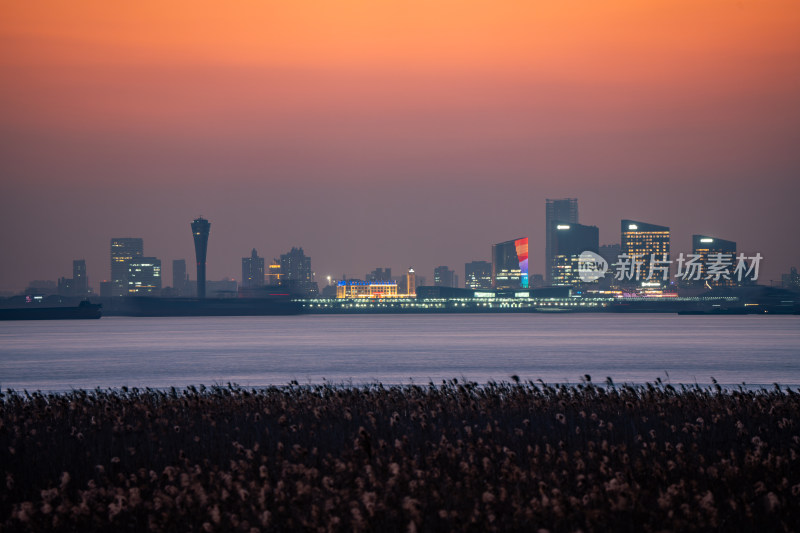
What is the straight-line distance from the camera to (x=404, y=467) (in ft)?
45.3

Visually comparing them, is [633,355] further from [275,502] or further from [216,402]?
[275,502]

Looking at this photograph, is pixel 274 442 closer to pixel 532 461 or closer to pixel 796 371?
pixel 532 461

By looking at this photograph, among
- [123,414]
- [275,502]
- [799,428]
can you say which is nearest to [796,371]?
[799,428]

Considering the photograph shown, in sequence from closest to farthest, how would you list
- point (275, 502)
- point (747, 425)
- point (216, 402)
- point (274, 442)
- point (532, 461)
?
point (275, 502), point (532, 461), point (274, 442), point (747, 425), point (216, 402)

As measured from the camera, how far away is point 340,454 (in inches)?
642

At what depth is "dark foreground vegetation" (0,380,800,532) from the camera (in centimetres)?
1205

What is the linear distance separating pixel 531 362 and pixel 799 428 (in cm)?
5853

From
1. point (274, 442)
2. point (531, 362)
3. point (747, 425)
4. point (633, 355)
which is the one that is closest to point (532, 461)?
point (274, 442)

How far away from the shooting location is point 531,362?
77.2m

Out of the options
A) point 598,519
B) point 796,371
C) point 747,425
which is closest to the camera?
point 598,519

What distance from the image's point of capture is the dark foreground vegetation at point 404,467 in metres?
12.0

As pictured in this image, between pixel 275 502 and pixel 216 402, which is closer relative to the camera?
pixel 275 502

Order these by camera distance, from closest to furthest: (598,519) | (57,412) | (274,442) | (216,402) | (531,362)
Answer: (598,519) → (274,442) → (57,412) → (216,402) → (531,362)

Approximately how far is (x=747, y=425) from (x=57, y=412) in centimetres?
1629
